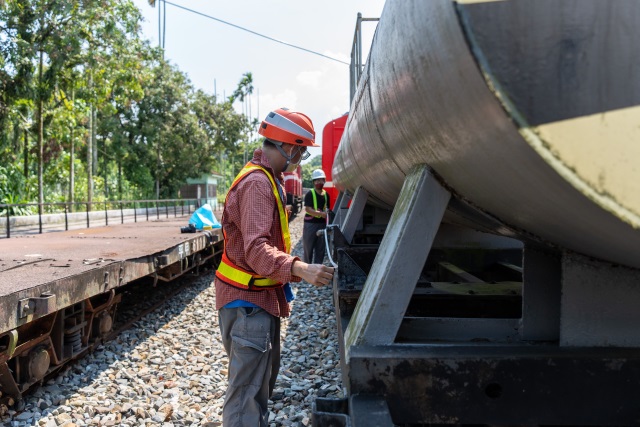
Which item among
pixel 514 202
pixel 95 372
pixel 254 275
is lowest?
pixel 95 372

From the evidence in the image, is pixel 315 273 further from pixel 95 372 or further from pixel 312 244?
pixel 312 244

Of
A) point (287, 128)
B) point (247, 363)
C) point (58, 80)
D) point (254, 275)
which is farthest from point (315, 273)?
point (58, 80)

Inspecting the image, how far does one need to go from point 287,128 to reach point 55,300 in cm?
210

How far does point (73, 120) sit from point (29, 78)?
279cm

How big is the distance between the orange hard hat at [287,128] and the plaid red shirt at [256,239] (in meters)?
0.14

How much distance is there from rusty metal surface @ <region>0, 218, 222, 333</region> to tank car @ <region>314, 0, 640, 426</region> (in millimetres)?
2428

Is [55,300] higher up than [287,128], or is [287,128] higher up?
[287,128]

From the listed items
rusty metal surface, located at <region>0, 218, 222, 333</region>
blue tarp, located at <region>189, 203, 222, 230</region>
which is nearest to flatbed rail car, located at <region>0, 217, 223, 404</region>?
rusty metal surface, located at <region>0, 218, 222, 333</region>

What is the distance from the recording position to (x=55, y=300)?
355 centimetres

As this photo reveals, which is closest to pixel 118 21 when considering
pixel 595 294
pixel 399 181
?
pixel 399 181

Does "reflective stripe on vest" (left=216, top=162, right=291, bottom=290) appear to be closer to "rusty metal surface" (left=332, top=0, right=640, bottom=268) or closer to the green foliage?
"rusty metal surface" (left=332, top=0, right=640, bottom=268)

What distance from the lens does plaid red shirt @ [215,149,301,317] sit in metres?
2.42

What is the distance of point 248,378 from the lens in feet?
8.82

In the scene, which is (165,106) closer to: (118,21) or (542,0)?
(118,21)
